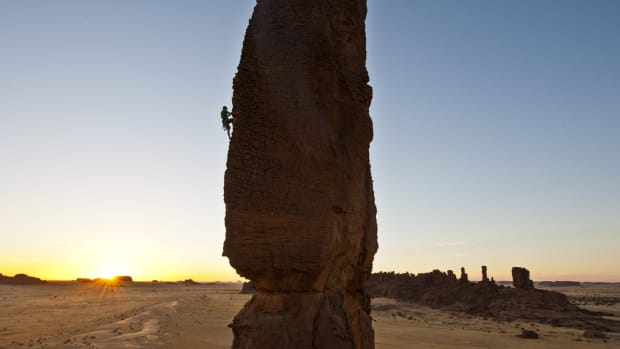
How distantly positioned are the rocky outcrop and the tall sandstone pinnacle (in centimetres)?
4934

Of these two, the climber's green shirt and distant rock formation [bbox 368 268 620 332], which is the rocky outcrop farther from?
the climber's green shirt

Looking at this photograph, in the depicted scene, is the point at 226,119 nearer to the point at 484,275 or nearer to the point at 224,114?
the point at 224,114

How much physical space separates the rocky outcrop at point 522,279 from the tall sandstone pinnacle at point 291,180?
4934 centimetres

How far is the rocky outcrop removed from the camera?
5016 centimetres

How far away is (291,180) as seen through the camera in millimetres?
6281

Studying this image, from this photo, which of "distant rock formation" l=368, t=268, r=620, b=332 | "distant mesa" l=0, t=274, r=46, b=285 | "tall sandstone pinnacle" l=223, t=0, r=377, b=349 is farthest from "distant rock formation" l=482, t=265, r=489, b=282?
"distant mesa" l=0, t=274, r=46, b=285

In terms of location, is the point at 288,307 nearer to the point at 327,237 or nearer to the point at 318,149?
the point at 327,237

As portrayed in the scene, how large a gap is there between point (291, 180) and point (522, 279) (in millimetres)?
50993

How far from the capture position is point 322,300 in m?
6.61

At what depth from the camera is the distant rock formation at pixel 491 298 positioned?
1517 inches

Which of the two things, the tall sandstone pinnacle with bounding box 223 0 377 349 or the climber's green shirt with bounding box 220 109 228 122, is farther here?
the climber's green shirt with bounding box 220 109 228 122

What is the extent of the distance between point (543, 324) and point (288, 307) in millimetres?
36838

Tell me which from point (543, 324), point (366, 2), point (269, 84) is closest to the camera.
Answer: point (269, 84)

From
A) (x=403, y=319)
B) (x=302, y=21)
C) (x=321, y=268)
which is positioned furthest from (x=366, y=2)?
(x=403, y=319)
